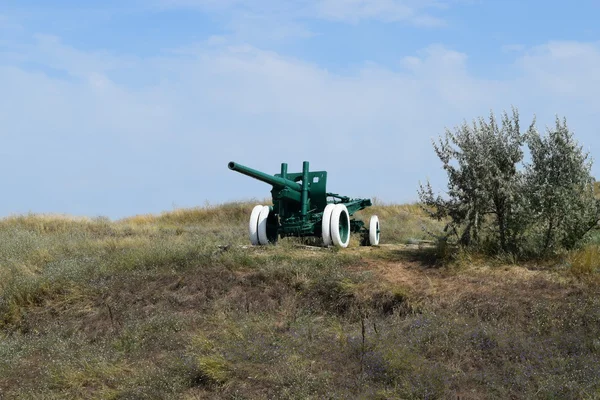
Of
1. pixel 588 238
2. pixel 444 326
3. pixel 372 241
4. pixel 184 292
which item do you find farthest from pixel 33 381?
pixel 588 238

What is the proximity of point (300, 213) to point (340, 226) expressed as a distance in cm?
85

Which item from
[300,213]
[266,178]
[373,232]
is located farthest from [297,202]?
[373,232]

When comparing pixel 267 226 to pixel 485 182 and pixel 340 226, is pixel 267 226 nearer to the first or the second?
pixel 340 226

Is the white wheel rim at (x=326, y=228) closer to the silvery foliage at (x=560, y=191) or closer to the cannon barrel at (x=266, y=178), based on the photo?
the cannon barrel at (x=266, y=178)

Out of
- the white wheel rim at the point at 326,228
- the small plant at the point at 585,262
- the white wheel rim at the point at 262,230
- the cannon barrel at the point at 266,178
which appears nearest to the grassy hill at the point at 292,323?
the small plant at the point at 585,262

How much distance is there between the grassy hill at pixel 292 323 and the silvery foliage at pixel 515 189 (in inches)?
29.6

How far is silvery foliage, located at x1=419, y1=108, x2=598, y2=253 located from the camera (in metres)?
11.0

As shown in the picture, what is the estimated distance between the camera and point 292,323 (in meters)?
9.27

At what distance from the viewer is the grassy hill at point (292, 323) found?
7.10m

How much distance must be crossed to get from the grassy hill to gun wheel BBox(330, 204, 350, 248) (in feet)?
1.01

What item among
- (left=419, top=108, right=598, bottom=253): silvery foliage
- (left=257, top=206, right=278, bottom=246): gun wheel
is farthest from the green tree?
(left=257, top=206, right=278, bottom=246): gun wheel

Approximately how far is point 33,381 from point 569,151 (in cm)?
858

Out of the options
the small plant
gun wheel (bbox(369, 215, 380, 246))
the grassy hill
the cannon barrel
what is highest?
the cannon barrel

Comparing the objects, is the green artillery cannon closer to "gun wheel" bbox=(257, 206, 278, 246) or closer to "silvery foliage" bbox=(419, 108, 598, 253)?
"gun wheel" bbox=(257, 206, 278, 246)
